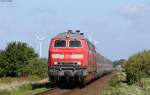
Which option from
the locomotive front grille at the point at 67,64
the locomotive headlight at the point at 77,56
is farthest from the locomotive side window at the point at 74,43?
the locomotive front grille at the point at 67,64

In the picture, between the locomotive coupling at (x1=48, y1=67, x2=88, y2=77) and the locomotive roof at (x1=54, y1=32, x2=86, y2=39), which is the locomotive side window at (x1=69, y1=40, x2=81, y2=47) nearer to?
the locomotive roof at (x1=54, y1=32, x2=86, y2=39)

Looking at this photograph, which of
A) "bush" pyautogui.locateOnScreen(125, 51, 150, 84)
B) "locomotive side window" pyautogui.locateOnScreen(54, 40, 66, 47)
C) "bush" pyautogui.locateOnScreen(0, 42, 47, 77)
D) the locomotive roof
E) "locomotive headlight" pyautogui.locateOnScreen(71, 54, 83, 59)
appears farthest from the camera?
"bush" pyautogui.locateOnScreen(0, 42, 47, 77)

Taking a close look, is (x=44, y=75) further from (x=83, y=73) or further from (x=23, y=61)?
(x=83, y=73)

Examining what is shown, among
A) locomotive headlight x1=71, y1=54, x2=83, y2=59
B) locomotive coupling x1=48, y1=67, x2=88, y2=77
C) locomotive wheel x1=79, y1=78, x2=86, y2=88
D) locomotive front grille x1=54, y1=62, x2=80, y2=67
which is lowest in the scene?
locomotive wheel x1=79, y1=78, x2=86, y2=88

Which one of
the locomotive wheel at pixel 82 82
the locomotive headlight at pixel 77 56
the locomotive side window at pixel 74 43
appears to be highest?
the locomotive side window at pixel 74 43

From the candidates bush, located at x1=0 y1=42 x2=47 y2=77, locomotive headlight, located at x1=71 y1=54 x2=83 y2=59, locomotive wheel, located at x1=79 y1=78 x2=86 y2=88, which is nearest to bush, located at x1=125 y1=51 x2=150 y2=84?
locomotive wheel, located at x1=79 y1=78 x2=86 y2=88

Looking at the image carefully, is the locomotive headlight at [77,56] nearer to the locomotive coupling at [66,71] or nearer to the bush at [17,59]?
the locomotive coupling at [66,71]

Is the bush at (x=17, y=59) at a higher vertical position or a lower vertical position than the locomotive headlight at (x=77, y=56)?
higher

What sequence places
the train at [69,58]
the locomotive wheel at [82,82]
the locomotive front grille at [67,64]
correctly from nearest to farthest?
the train at [69,58]
the locomotive front grille at [67,64]
the locomotive wheel at [82,82]

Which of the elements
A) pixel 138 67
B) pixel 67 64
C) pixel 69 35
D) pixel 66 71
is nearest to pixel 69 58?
pixel 67 64

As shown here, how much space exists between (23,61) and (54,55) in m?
47.7

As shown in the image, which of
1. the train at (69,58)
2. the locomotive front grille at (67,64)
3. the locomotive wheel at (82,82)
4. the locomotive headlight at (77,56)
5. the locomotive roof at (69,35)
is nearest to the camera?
the train at (69,58)

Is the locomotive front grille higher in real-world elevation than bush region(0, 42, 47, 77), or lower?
lower

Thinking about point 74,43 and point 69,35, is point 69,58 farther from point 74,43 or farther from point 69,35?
point 69,35
